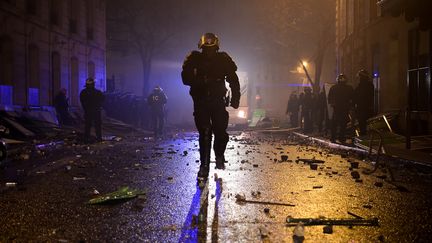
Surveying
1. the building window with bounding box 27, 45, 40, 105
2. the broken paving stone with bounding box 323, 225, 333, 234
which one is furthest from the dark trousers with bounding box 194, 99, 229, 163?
the building window with bounding box 27, 45, 40, 105

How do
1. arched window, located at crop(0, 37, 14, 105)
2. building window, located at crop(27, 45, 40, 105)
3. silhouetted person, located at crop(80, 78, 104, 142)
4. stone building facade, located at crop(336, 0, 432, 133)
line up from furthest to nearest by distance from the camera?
1. building window, located at crop(27, 45, 40, 105)
2. arched window, located at crop(0, 37, 14, 105)
3. silhouetted person, located at crop(80, 78, 104, 142)
4. stone building facade, located at crop(336, 0, 432, 133)

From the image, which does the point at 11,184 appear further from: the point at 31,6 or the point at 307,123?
the point at 31,6

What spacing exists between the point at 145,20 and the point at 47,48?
1591 centimetres

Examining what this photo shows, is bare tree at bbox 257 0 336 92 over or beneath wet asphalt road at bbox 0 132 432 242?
over

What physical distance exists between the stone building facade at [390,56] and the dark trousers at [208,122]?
16.5 ft

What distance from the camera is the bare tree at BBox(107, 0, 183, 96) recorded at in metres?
38.8

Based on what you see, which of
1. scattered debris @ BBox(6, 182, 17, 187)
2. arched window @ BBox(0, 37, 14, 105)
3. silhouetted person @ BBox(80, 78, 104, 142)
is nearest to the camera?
scattered debris @ BBox(6, 182, 17, 187)

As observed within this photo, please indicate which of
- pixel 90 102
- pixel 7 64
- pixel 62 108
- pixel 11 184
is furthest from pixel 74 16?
pixel 11 184

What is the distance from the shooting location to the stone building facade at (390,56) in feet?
48.3

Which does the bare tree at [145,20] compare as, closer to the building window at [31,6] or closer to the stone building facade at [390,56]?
the building window at [31,6]

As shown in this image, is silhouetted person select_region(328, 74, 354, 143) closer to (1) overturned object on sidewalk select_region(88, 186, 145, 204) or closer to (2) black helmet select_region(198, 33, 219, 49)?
(2) black helmet select_region(198, 33, 219, 49)

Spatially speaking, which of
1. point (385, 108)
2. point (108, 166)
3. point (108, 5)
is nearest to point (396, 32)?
point (385, 108)

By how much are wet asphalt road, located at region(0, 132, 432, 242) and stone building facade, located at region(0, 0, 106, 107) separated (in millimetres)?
15124

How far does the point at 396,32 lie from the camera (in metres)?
17.2
